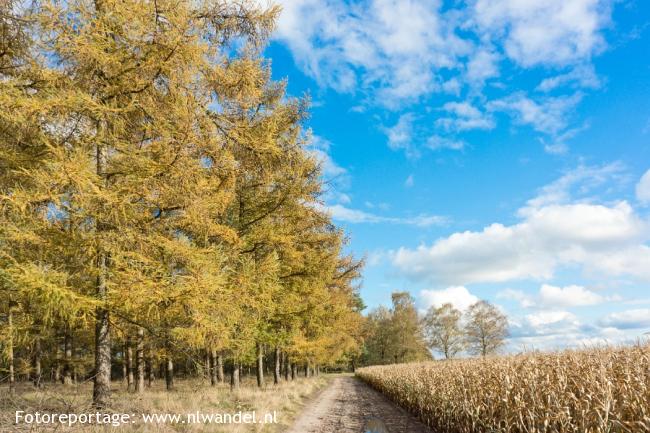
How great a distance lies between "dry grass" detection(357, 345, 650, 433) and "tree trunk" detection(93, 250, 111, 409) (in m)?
7.28

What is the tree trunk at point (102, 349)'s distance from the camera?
7.66 metres

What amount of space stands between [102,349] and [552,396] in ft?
27.5

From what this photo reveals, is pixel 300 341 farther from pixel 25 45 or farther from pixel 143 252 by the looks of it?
pixel 25 45

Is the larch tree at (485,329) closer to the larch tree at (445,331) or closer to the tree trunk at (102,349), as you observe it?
the larch tree at (445,331)

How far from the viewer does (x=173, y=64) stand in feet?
26.8

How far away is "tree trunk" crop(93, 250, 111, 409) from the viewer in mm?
7656

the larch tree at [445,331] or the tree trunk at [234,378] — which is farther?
the larch tree at [445,331]

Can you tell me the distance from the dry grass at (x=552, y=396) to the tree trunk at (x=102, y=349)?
7.28 meters

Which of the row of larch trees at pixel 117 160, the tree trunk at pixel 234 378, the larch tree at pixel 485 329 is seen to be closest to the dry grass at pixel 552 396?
the row of larch trees at pixel 117 160

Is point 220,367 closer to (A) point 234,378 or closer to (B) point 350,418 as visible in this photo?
(A) point 234,378

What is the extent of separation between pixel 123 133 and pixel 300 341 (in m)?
13.0

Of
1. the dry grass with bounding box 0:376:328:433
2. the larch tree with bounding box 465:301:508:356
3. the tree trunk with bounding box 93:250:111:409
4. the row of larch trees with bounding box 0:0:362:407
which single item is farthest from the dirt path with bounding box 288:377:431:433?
the larch tree with bounding box 465:301:508:356

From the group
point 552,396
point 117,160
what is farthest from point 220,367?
point 552,396

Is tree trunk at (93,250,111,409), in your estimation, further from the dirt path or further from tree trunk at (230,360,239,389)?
tree trunk at (230,360,239,389)
